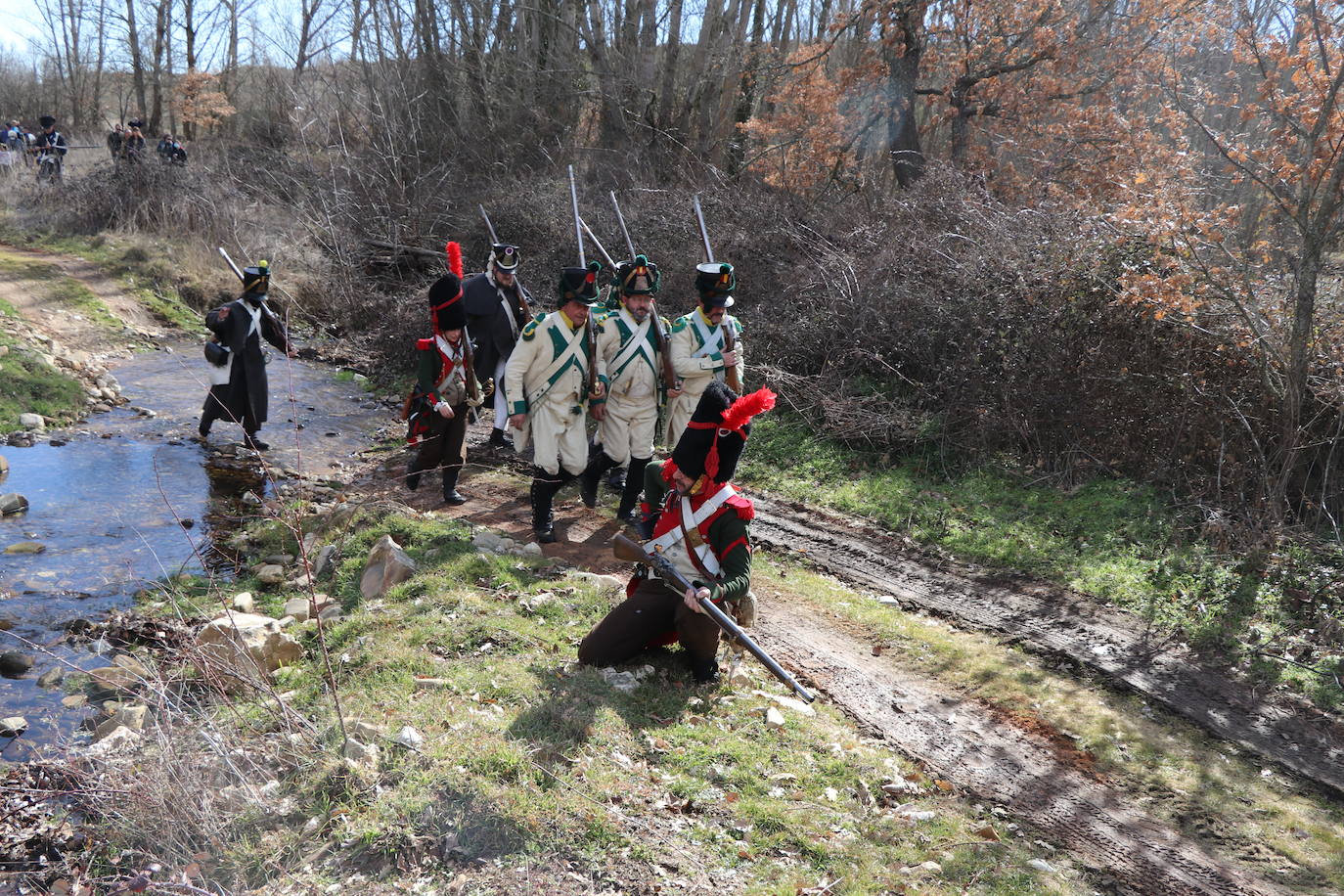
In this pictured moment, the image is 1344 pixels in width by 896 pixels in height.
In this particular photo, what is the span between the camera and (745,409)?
4.53 meters

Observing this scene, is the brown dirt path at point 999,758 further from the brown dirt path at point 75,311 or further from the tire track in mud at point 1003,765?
the brown dirt path at point 75,311

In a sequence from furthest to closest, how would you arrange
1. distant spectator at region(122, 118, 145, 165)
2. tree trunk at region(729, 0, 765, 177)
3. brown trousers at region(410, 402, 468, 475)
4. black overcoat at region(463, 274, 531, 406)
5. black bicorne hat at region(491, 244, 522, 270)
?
distant spectator at region(122, 118, 145, 165)
tree trunk at region(729, 0, 765, 177)
black overcoat at region(463, 274, 531, 406)
black bicorne hat at region(491, 244, 522, 270)
brown trousers at region(410, 402, 468, 475)

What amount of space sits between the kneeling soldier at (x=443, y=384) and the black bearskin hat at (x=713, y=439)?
3.50 meters

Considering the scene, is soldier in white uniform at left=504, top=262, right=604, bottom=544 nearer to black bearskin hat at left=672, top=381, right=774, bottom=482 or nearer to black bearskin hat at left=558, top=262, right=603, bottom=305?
black bearskin hat at left=558, top=262, right=603, bottom=305

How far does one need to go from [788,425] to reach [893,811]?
640cm

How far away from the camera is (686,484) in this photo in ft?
15.9

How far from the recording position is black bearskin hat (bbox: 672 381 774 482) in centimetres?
469

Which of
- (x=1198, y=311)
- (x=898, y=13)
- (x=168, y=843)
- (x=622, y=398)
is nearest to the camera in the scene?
(x=168, y=843)

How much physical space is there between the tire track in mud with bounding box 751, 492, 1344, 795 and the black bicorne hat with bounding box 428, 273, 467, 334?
3.22 m

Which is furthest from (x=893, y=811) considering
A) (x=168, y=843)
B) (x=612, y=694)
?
(x=168, y=843)

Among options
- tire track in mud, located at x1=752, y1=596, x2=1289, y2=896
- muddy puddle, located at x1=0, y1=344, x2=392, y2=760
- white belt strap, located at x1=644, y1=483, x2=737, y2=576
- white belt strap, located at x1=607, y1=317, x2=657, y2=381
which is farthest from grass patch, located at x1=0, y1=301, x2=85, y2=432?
tire track in mud, located at x1=752, y1=596, x2=1289, y2=896

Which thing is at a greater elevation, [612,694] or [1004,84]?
[1004,84]

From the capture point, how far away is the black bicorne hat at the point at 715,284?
293 inches

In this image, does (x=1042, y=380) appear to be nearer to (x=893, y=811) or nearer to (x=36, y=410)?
(x=893, y=811)
